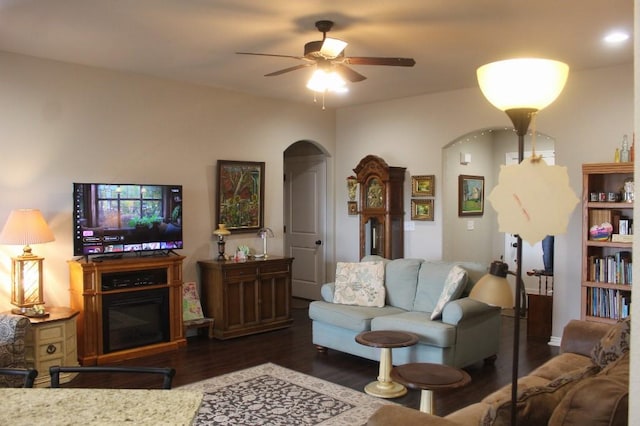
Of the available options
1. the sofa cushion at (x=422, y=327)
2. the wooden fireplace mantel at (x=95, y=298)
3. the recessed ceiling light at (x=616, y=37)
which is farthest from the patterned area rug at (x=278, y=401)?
the recessed ceiling light at (x=616, y=37)

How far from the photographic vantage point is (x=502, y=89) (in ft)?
4.93

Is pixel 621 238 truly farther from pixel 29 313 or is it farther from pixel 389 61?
pixel 29 313

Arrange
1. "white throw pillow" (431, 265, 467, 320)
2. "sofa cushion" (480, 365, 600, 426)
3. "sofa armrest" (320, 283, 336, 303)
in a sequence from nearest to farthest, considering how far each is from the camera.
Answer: "sofa cushion" (480, 365, 600, 426)
"white throw pillow" (431, 265, 467, 320)
"sofa armrest" (320, 283, 336, 303)

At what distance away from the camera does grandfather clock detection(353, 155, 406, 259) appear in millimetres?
6625

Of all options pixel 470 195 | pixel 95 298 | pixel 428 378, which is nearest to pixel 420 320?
pixel 428 378

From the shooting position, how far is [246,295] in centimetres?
599

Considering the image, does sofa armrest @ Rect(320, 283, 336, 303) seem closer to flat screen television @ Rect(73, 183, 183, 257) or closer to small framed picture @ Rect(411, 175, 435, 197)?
flat screen television @ Rect(73, 183, 183, 257)

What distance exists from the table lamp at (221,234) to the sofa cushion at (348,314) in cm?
139

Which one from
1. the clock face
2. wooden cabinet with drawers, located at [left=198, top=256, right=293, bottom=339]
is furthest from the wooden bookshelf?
wooden cabinet with drawers, located at [left=198, top=256, right=293, bottom=339]

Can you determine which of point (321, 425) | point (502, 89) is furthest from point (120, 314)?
point (502, 89)

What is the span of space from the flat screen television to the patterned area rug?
1.57 metres

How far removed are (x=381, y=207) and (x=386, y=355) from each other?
2658 mm

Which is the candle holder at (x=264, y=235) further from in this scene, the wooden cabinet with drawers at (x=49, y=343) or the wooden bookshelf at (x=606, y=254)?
the wooden bookshelf at (x=606, y=254)

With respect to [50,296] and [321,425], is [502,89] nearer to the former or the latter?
[321,425]
